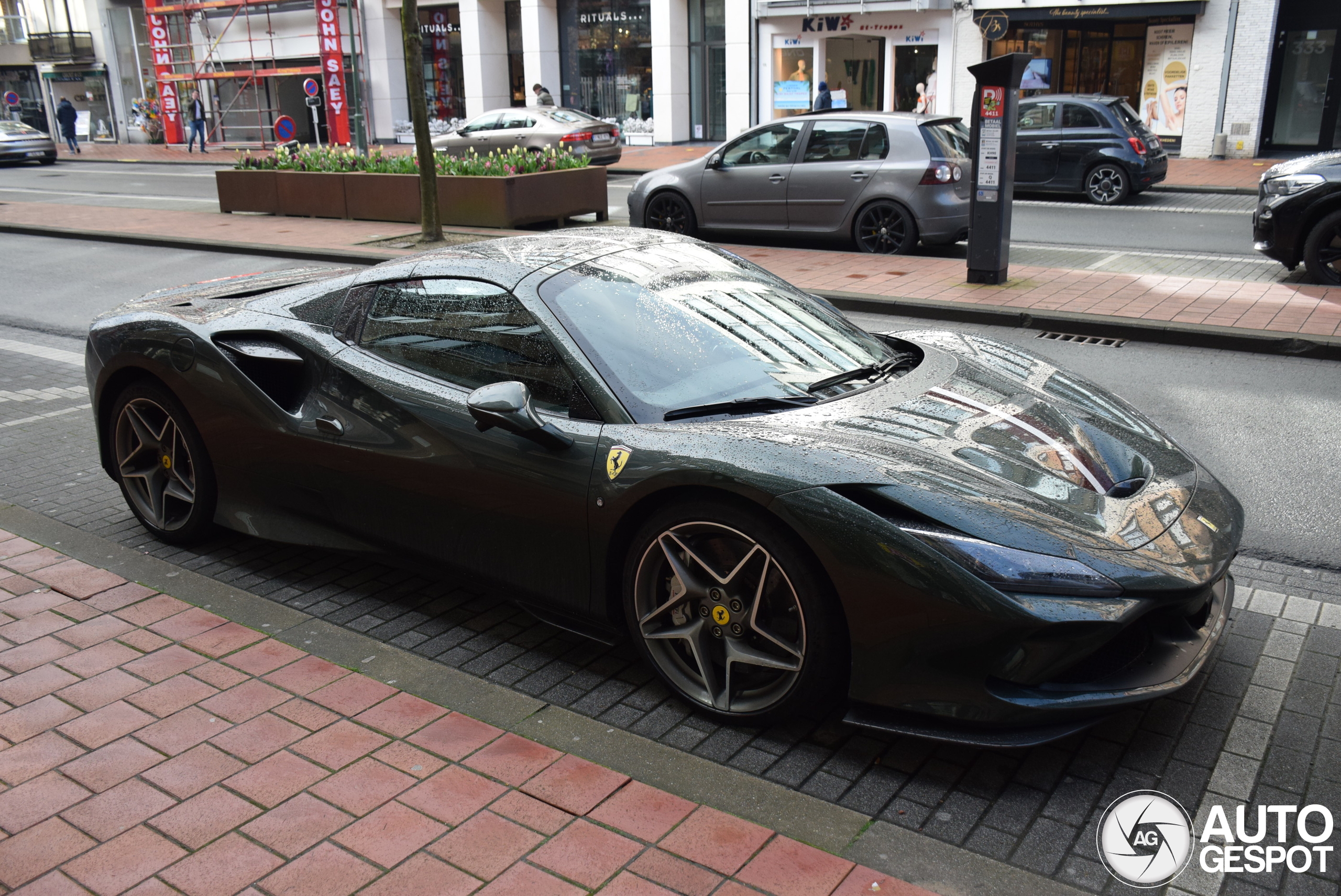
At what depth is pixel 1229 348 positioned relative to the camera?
332 inches

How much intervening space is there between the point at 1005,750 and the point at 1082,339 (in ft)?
20.8

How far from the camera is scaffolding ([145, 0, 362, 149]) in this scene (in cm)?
3681

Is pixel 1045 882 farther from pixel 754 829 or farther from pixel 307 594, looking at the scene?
pixel 307 594

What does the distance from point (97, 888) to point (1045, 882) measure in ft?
7.39

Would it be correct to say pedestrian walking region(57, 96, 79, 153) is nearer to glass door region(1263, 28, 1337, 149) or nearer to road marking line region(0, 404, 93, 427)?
glass door region(1263, 28, 1337, 149)

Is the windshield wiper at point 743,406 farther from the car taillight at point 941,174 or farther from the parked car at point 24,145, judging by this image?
the parked car at point 24,145

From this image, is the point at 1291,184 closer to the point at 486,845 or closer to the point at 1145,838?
the point at 1145,838

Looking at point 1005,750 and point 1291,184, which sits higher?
point 1291,184

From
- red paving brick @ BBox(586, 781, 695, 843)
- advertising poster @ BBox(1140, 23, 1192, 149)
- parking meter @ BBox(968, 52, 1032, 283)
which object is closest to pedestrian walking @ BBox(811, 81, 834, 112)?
advertising poster @ BBox(1140, 23, 1192, 149)

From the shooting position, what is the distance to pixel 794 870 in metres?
2.66

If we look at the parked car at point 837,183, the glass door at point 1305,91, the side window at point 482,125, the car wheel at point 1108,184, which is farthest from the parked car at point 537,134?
the glass door at point 1305,91

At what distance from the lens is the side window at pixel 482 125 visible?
24266 millimetres

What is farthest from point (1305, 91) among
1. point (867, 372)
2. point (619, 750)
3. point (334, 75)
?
point (334, 75)

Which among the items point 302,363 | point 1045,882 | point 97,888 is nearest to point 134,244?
point 302,363
